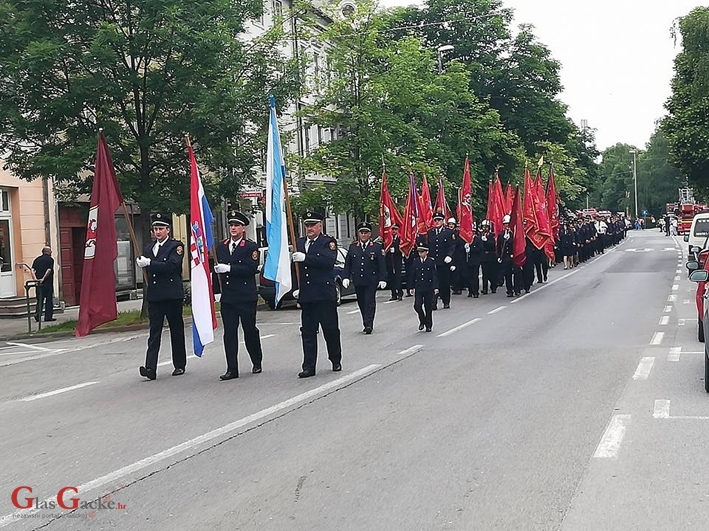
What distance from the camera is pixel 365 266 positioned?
16125 millimetres

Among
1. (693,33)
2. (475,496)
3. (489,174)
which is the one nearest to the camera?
(475,496)

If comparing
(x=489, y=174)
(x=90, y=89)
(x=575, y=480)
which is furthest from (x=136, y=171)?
(x=489, y=174)

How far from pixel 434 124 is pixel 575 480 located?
102 ft

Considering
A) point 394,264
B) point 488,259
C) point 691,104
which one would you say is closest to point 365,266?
point 488,259

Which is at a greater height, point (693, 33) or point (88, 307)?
point (693, 33)

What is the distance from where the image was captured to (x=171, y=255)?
1109 centimetres

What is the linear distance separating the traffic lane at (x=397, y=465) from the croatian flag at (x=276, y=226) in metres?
1.96

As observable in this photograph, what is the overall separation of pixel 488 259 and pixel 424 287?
344 inches

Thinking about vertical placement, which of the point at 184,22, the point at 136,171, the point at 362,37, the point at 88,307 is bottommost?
the point at 88,307

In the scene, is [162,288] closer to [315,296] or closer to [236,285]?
[236,285]

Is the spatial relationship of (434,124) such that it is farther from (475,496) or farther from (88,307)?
(475,496)

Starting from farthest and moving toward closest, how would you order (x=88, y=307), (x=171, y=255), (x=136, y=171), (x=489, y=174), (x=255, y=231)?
(x=489, y=174) → (x=255, y=231) → (x=136, y=171) → (x=88, y=307) → (x=171, y=255)

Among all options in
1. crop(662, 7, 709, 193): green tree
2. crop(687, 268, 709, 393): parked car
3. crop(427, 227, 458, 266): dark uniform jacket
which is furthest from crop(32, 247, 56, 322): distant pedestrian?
crop(662, 7, 709, 193): green tree

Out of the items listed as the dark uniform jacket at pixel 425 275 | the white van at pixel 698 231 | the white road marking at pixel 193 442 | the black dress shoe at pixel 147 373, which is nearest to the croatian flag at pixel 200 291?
the black dress shoe at pixel 147 373
